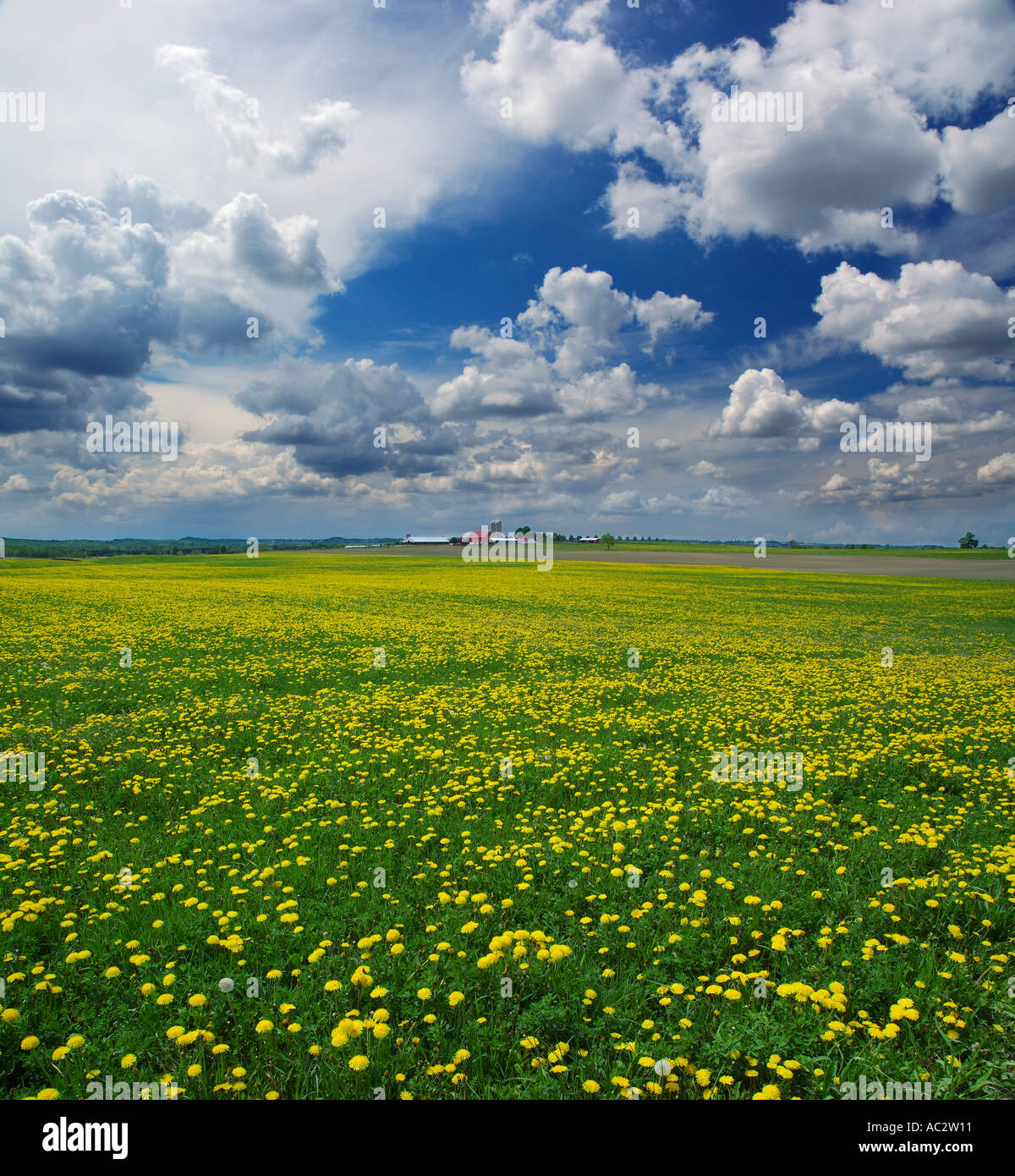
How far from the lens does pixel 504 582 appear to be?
56781 millimetres

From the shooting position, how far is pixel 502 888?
6.39 metres

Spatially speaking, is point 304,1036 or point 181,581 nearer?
point 304,1036

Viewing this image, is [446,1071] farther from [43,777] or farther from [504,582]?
[504,582]

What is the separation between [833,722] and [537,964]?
9.94 m

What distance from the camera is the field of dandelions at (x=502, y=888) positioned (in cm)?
422

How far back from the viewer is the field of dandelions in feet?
13.9

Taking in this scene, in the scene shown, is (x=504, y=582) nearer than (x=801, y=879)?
No

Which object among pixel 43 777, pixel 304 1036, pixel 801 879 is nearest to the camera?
pixel 304 1036

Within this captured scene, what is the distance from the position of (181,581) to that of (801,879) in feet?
189

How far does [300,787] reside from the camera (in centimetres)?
912

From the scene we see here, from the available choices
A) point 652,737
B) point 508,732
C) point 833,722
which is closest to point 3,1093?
point 508,732

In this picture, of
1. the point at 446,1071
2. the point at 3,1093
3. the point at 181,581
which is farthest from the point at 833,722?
the point at 181,581
